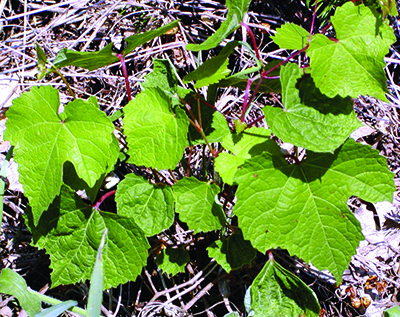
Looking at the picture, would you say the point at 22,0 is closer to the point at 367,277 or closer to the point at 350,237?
the point at 350,237

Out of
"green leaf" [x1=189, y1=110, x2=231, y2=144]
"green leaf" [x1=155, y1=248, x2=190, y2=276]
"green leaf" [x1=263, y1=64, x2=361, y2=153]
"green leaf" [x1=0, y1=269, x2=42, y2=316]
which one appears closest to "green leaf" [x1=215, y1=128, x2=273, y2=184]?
"green leaf" [x1=189, y1=110, x2=231, y2=144]

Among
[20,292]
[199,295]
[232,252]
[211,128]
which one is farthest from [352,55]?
[20,292]

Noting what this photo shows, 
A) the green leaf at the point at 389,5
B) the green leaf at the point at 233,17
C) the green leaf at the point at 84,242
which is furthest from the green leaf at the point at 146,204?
the green leaf at the point at 389,5

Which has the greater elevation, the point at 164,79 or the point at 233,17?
the point at 233,17

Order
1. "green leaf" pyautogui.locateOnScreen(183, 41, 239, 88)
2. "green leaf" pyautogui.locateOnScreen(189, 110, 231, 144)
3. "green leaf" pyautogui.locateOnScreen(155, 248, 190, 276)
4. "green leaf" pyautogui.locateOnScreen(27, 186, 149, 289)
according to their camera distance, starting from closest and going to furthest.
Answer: "green leaf" pyautogui.locateOnScreen(183, 41, 239, 88)
"green leaf" pyautogui.locateOnScreen(27, 186, 149, 289)
"green leaf" pyautogui.locateOnScreen(189, 110, 231, 144)
"green leaf" pyautogui.locateOnScreen(155, 248, 190, 276)

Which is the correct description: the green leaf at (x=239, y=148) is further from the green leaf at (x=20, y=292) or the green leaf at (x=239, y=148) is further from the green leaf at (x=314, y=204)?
the green leaf at (x=20, y=292)

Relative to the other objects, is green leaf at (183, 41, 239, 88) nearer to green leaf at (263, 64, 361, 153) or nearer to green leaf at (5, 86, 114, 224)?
green leaf at (263, 64, 361, 153)

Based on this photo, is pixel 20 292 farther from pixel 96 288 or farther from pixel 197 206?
pixel 197 206

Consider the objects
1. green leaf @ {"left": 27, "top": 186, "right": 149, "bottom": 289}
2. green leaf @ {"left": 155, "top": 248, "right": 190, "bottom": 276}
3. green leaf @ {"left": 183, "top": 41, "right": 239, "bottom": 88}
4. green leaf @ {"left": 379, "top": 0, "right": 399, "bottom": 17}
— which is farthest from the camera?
green leaf @ {"left": 155, "top": 248, "right": 190, "bottom": 276}
